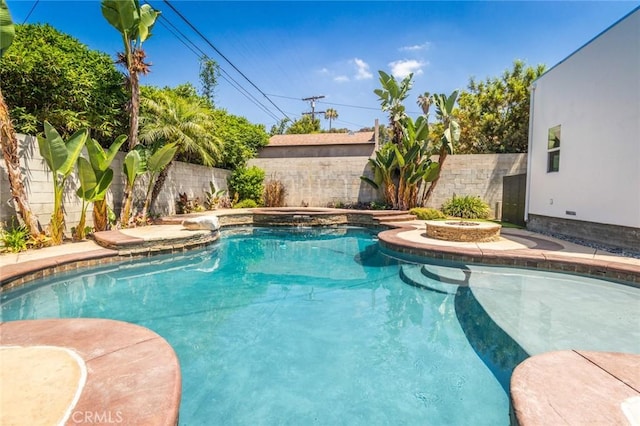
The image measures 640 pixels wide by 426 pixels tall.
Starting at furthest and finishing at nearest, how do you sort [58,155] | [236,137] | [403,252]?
[236,137] < [403,252] < [58,155]

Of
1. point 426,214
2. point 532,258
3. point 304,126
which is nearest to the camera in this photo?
point 532,258

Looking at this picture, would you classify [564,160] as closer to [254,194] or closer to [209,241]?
[209,241]

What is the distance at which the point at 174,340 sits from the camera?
3836mm

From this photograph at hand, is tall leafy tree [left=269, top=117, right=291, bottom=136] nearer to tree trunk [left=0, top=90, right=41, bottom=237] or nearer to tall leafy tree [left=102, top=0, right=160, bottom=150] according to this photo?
tall leafy tree [left=102, top=0, right=160, bottom=150]

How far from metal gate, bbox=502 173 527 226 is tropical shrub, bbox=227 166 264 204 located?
1197 cm

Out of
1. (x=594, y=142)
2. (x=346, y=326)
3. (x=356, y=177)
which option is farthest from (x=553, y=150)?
(x=346, y=326)

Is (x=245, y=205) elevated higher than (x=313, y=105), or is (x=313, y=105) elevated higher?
(x=313, y=105)

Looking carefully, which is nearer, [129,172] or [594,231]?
[594,231]

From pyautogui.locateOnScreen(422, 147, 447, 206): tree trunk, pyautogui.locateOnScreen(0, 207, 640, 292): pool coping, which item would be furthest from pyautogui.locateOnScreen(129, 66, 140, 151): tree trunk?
pyautogui.locateOnScreen(422, 147, 447, 206): tree trunk

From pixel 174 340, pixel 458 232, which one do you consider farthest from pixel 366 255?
pixel 174 340

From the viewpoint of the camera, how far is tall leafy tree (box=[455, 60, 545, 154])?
19.8 metres

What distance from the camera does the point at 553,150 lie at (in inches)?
375

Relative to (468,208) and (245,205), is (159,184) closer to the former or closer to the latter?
(245,205)

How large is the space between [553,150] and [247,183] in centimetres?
1355
